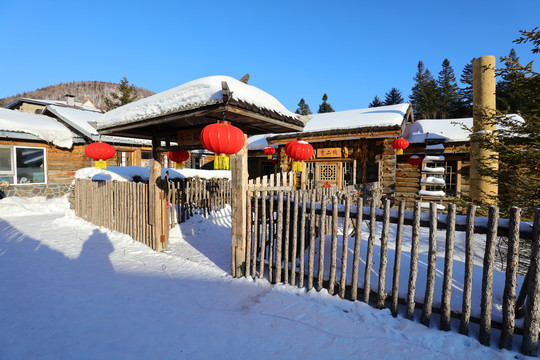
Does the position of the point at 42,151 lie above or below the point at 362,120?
below

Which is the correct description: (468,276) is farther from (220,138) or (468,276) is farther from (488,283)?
(220,138)

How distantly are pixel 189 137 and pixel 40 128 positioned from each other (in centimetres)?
1061

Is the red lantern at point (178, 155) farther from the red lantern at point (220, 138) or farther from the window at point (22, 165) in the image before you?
the window at point (22, 165)

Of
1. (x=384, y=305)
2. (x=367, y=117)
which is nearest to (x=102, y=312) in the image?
(x=384, y=305)

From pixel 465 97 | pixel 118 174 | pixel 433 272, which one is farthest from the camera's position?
pixel 465 97

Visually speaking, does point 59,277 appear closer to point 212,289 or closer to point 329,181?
point 212,289

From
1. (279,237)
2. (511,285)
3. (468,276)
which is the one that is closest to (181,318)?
(279,237)

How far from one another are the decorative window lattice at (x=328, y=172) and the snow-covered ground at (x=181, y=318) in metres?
7.53

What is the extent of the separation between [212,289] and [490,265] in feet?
11.5

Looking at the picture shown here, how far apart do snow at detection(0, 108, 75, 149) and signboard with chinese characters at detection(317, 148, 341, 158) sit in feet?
40.6

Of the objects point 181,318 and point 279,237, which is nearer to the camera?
point 181,318

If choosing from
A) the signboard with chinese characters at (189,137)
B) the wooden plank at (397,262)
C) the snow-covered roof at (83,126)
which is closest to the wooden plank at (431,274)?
the wooden plank at (397,262)

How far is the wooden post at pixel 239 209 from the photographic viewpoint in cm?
418

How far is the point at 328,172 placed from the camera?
37.8 feet
